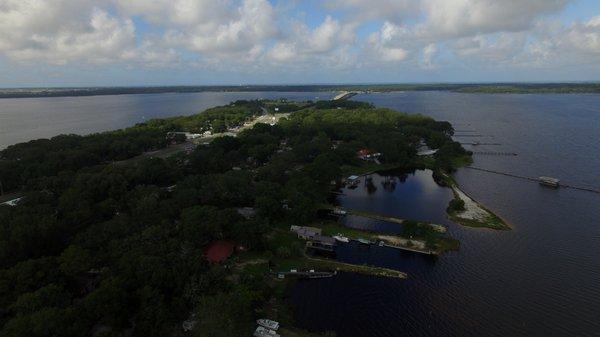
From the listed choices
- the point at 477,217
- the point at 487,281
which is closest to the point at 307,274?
the point at 487,281

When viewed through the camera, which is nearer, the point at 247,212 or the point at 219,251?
the point at 219,251

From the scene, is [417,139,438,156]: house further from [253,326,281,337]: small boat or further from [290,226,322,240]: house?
[253,326,281,337]: small boat

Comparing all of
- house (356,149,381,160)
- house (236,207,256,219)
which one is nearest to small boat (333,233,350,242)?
house (236,207,256,219)

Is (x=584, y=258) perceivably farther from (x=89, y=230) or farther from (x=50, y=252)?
(x=50, y=252)

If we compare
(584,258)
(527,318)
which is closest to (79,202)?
(527,318)

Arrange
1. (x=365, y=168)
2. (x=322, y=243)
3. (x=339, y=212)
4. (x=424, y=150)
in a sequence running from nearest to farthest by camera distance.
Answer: (x=322, y=243)
(x=339, y=212)
(x=365, y=168)
(x=424, y=150)

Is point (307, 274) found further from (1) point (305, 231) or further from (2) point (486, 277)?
(2) point (486, 277)
